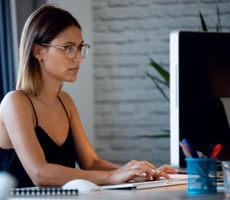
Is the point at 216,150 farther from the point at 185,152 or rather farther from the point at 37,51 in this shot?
the point at 37,51

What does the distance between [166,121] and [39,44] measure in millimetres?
1423

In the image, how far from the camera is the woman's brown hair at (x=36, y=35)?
1.38 m

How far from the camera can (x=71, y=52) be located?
138cm

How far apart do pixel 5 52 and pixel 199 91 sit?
5.04ft

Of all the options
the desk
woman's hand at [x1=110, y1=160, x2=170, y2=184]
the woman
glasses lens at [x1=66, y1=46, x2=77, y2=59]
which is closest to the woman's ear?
the woman

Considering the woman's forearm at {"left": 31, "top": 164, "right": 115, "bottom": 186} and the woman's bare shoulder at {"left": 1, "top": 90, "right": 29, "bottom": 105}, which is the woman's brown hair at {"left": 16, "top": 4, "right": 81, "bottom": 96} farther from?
the woman's forearm at {"left": 31, "top": 164, "right": 115, "bottom": 186}

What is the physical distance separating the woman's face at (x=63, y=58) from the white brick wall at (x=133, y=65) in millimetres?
1206

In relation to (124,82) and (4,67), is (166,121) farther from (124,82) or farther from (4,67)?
(4,67)

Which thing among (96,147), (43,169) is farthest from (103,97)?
(43,169)

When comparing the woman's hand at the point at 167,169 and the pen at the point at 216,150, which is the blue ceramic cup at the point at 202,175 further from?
the woman's hand at the point at 167,169

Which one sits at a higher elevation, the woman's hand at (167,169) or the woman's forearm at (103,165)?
the woman's hand at (167,169)

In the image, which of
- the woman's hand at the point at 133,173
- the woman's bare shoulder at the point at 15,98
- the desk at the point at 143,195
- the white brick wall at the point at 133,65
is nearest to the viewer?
the desk at the point at 143,195

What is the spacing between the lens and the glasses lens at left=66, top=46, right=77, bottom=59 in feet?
4.51

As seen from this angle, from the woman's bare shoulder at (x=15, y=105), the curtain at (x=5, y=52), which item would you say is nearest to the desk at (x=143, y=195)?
the woman's bare shoulder at (x=15, y=105)
